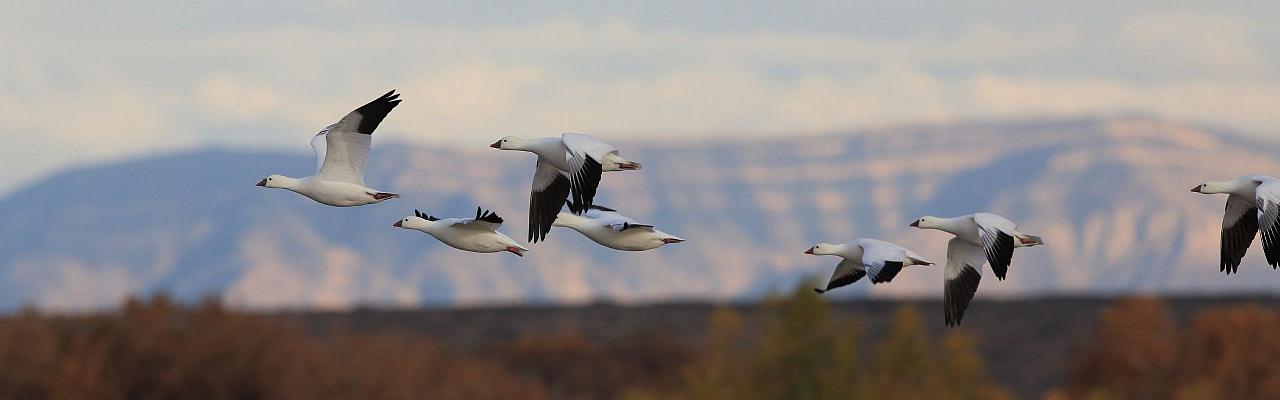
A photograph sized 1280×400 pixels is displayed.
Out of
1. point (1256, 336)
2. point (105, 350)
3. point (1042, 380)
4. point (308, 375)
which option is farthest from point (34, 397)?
point (1042, 380)

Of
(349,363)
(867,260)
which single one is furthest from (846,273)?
(349,363)

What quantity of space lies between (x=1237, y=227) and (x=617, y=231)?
305 cm

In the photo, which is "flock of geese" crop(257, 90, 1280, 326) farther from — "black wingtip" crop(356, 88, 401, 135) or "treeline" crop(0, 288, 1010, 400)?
"treeline" crop(0, 288, 1010, 400)

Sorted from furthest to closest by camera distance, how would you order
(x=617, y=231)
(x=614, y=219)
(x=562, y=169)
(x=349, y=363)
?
(x=349, y=363) < (x=614, y=219) < (x=562, y=169) < (x=617, y=231)

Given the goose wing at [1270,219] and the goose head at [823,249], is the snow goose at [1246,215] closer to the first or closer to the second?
the goose wing at [1270,219]

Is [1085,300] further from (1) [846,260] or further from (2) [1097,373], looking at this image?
(1) [846,260]

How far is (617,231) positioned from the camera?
314 inches

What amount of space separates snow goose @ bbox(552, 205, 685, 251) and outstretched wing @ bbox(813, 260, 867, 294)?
76 cm

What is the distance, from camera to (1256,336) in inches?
3061

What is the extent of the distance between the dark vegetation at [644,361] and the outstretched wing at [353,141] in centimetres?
3203

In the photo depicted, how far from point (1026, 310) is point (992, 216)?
130 meters

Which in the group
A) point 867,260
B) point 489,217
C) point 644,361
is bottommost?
point 644,361

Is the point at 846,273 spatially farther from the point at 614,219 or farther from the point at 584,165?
the point at 584,165

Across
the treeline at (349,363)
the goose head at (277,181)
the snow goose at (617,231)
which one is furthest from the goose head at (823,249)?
the treeline at (349,363)
